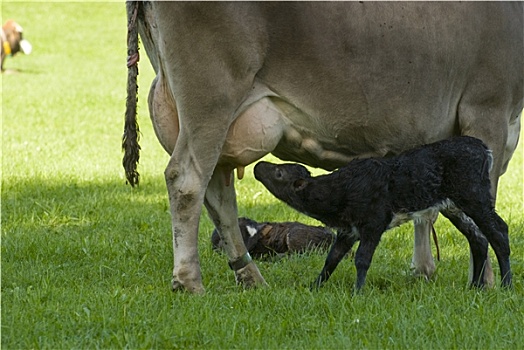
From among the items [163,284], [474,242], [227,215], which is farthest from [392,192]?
[163,284]

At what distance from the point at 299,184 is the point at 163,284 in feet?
3.82

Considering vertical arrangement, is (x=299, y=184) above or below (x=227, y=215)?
above

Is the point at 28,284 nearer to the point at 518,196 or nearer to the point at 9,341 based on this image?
the point at 9,341

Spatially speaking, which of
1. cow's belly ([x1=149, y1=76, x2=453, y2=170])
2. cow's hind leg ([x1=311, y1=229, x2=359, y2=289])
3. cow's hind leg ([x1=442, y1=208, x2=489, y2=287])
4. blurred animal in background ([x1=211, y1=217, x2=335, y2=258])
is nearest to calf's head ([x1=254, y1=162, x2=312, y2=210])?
cow's belly ([x1=149, y1=76, x2=453, y2=170])

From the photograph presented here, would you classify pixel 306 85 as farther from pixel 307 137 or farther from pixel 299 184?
pixel 299 184

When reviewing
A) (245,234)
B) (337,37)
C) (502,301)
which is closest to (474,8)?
(337,37)

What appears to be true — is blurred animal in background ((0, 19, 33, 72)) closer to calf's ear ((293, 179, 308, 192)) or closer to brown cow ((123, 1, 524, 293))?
brown cow ((123, 1, 524, 293))

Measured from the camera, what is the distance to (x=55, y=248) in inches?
302

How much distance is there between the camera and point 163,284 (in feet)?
21.8

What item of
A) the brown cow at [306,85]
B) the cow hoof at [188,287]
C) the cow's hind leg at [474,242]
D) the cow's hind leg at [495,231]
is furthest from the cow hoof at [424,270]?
the cow hoof at [188,287]

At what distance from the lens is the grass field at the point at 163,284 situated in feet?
16.9

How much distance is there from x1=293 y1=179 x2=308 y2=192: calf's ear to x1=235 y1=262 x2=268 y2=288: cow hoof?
0.75 m

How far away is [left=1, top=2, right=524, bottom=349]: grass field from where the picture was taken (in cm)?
516

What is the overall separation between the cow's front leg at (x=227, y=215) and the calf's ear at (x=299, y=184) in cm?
62
